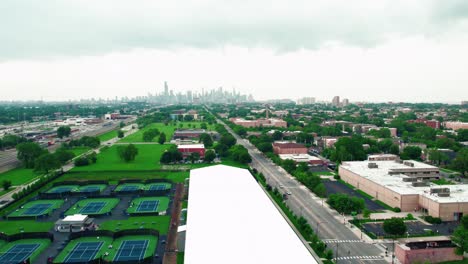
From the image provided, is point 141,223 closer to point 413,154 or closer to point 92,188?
point 92,188

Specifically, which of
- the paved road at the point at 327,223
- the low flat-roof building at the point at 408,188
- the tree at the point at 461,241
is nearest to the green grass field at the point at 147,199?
the paved road at the point at 327,223

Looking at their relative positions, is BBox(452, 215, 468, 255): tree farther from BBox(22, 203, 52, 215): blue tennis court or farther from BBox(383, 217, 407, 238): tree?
BBox(22, 203, 52, 215): blue tennis court

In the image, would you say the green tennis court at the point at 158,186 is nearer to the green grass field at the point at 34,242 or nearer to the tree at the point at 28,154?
the green grass field at the point at 34,242

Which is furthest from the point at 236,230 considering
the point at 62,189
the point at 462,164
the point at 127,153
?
the point at 127,153

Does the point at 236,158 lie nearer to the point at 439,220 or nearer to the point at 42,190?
the point at 42,190

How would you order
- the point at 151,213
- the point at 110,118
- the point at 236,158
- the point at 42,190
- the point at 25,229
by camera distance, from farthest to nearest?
the point at 110,118 → the point at 236,158 → the point at 42,190 → the point at 151,213 → the point at 25,229

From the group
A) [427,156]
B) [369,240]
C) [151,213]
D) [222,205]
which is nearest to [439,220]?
[369,240]

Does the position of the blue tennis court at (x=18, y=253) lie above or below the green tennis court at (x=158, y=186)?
below
